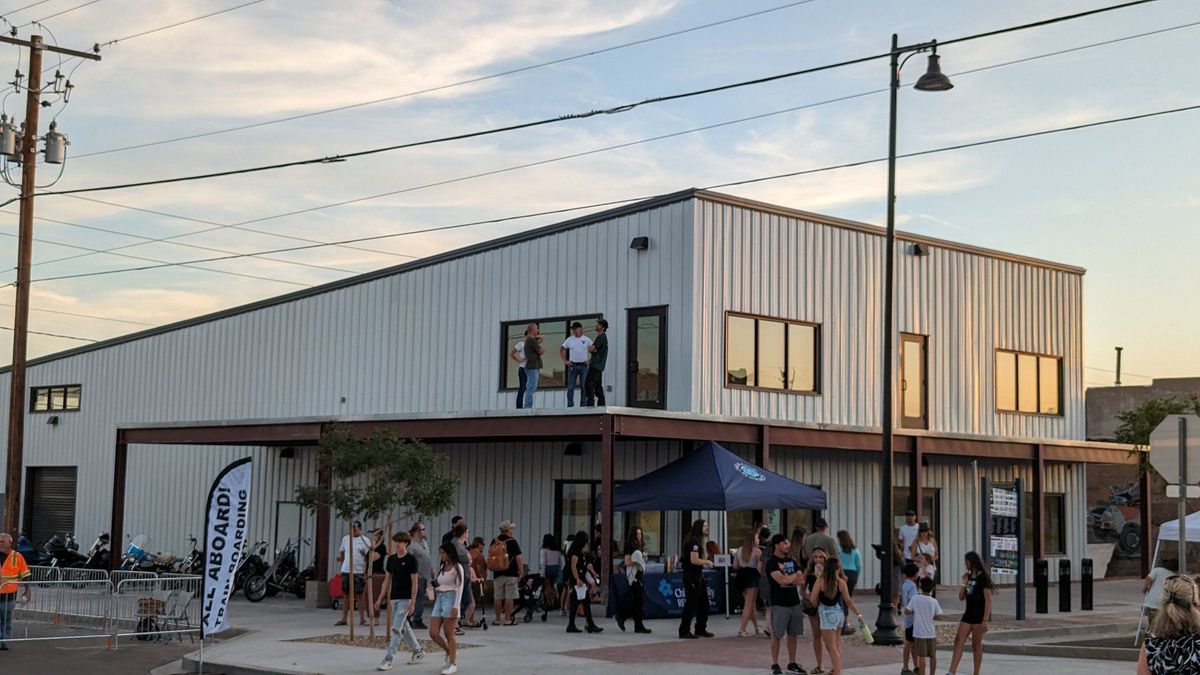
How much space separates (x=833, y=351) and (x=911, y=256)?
3.68m

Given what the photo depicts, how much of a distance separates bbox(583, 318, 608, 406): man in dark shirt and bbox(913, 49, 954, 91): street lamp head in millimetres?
8254

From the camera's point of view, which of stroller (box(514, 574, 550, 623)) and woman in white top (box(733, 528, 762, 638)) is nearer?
woman in white top (box(733, 528, 762, 638))

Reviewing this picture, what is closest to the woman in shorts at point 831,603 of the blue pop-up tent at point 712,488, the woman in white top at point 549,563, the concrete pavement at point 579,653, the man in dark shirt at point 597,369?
the concrete pavement at point 579,653

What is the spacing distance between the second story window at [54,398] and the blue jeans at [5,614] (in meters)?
22.7

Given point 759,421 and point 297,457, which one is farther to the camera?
point 297,457

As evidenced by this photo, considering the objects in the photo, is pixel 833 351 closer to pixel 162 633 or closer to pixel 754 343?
pixel 754 343

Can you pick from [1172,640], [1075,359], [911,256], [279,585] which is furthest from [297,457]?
[1172,640]

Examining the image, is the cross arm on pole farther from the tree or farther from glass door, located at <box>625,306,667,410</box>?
the tree

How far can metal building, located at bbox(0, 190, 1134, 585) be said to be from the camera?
1109 inches

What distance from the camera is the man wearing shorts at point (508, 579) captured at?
23562 mm

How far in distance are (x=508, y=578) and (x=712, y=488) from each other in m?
3.80

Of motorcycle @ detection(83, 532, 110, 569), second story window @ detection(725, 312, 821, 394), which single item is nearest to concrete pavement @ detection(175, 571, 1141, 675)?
second story window @ detection(725, 312, 821, 394)

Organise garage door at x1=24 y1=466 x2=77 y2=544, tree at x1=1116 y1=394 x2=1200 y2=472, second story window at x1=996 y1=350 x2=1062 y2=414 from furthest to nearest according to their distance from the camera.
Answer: garage door at x1=24 y1=466 x2=77 y2=544 → tree at x1=1116 y1=394 x2=1200 y2=472 → second story window at x1=996 y1=350 x2=1062 y2=414

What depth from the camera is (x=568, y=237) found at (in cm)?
3019
